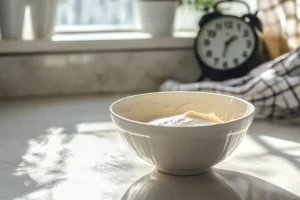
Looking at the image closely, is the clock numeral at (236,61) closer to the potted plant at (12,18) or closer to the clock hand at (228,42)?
the clock hand at (228,42)

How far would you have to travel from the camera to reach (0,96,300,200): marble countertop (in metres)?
0.76

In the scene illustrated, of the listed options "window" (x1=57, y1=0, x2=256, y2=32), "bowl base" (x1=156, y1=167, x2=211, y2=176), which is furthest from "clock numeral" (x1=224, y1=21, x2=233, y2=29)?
"bowl base" (x1=156, y1=167, x2=211, y2=176)

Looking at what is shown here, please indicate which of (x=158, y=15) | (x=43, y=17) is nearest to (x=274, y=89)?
(x=158, y=15)

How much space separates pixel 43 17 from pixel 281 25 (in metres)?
0.68

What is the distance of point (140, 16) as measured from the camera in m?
1.57

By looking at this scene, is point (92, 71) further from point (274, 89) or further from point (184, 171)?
point (184, 171)

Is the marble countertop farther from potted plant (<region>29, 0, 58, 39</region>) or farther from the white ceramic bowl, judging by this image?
potted plant (<region>29, 0, 58, 39</region>)

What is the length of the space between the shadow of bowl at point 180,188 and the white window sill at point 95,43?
70 centimetres

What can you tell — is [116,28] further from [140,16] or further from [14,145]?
[14,145]

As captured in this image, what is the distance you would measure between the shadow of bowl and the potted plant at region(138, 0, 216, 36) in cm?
78

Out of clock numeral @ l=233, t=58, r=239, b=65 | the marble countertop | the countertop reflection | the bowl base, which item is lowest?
the marble countertop

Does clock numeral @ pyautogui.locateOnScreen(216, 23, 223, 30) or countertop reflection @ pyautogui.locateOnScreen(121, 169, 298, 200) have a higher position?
clock numeral @ pyautogui.locateOnScreen(216, 23, 223, 30)

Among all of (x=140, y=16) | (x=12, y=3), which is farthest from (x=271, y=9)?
(x=12, y=3)

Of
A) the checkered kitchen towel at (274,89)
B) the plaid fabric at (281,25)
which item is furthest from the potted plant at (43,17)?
the plaid fabric at (281,25)
